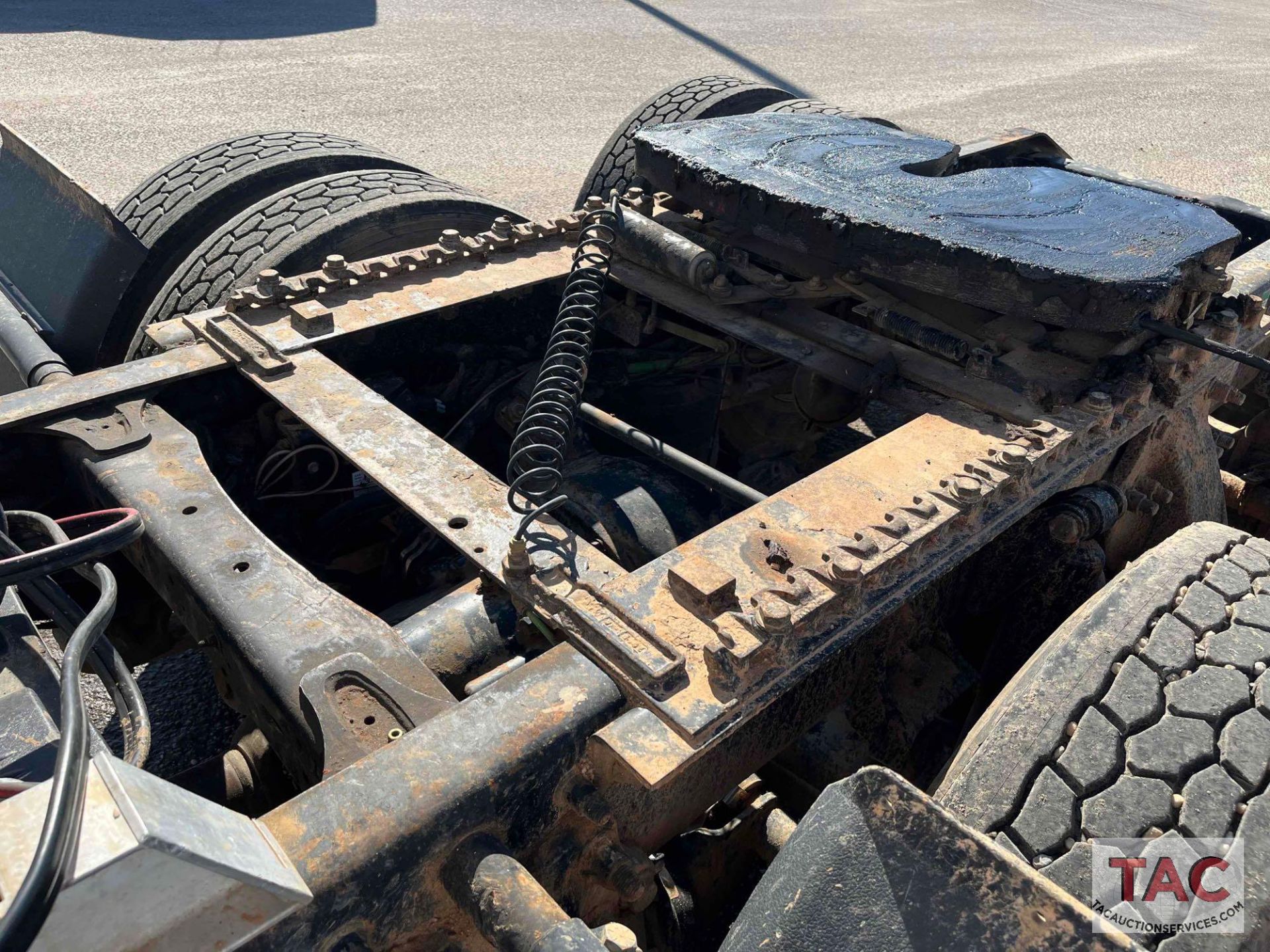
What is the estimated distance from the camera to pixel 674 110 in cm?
423

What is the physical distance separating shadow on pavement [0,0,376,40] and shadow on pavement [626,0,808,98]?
11.3 feet

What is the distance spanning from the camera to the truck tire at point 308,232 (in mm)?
2939

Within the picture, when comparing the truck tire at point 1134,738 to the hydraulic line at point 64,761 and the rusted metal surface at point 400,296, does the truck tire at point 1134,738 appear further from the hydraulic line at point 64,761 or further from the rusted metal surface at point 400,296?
the rusted metal surface at point 400,296

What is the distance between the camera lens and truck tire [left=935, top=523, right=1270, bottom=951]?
4.75 feet

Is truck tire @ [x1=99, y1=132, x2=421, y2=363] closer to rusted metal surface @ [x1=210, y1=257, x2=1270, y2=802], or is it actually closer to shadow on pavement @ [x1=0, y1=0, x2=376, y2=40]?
rusted metal surface @ [x1=210, y1=257, x2=1270, y2=802]

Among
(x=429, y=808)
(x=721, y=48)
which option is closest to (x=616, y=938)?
(x=429, y=808)

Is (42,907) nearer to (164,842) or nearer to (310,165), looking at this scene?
(164,842)

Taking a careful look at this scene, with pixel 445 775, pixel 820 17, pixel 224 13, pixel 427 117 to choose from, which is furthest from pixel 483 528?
pixel 820 17

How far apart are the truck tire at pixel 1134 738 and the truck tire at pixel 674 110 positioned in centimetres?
286

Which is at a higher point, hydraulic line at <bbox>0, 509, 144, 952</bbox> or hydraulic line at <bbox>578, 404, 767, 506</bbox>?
hydraulic line at <bbox>0, 509, 144, 952</bbox>

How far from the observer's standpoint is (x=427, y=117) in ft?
26.9

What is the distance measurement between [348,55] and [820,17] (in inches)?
263

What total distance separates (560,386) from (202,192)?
1746mm

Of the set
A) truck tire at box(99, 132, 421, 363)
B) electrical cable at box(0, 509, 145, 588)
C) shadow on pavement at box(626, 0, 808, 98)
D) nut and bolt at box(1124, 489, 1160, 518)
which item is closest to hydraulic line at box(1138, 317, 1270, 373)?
nut and bolt at box(1124, 489, 1160, 518)
